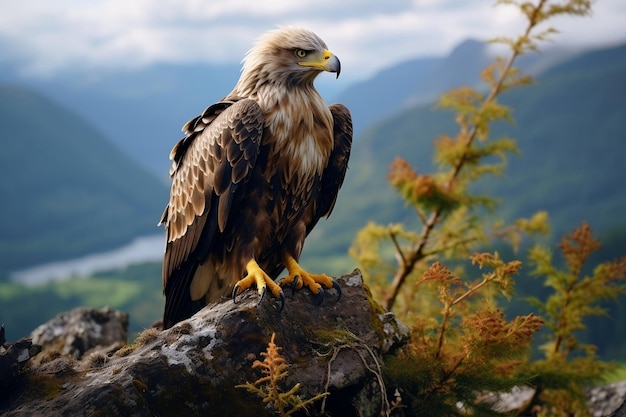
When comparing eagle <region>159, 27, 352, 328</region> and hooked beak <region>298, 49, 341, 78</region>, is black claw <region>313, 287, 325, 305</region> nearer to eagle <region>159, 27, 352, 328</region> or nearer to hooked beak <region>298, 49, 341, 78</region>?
eagle <region>159, 27, 352, 328</region>

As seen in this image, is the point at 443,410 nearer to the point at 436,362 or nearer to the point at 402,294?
the point at 436,362

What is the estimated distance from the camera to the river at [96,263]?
14238 cm

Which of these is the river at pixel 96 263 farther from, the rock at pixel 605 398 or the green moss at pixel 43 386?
the green moss at pixel 43 386

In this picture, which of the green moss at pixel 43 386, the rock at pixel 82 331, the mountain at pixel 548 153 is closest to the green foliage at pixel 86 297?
the mountain at pixel 548 153

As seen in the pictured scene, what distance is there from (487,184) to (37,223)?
349ft

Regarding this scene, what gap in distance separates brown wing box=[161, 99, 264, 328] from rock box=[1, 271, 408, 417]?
101 centimetres

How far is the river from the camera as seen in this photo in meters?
142

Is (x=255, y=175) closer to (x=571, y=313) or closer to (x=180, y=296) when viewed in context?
(x=180, y=296)

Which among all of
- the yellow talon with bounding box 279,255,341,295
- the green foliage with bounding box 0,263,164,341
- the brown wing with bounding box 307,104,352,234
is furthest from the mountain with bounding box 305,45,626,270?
the yellow talon with bounding box 279,255,341,295

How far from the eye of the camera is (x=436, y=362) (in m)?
6.30

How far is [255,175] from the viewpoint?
680 centimetres

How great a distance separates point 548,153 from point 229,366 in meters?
167

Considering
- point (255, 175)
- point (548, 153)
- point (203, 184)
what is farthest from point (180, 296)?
point (548, 153)

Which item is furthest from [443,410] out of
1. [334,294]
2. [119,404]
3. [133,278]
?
[133,278]
